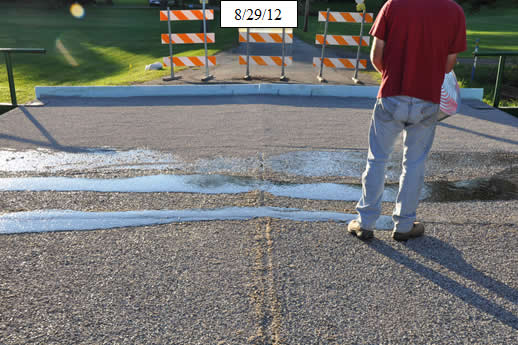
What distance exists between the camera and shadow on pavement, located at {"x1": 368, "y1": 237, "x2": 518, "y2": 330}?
289cm

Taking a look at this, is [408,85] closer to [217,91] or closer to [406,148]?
[406,148]

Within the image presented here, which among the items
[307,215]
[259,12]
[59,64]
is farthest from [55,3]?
[307,215]

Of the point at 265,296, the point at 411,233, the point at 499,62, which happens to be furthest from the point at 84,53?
the point at 265,296

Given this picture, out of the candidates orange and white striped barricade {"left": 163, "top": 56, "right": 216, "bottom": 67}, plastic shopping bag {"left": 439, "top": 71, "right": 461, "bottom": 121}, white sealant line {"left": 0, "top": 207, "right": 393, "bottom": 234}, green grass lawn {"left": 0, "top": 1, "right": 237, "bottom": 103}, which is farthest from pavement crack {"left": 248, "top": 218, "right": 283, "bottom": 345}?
green grass lawn {"left": 0, "top": 1, "right": 237, "bottom": 103}

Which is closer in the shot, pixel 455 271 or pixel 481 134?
pixel 455 271

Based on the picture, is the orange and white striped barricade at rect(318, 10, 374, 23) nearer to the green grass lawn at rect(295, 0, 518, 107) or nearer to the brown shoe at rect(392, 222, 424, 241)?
the green grass lawn at rect(295, 0, 518, 107)

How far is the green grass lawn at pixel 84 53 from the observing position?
44.3 feet

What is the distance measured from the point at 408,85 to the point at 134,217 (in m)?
2.66

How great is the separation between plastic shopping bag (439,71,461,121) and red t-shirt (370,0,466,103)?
0.26 meters

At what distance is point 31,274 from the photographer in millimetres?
3184

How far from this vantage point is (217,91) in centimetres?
935

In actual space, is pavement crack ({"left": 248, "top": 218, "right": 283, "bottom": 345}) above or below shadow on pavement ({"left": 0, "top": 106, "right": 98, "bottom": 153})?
below

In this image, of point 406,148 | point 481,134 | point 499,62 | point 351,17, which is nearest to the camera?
point 406,148

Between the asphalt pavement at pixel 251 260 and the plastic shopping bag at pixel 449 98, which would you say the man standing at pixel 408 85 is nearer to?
the plastic shopping bag at pixel 449 98
